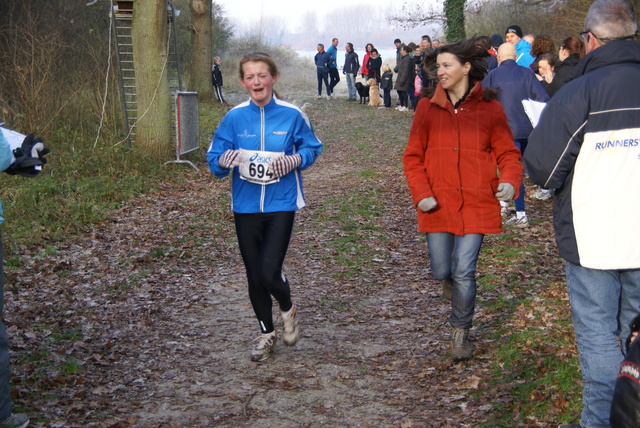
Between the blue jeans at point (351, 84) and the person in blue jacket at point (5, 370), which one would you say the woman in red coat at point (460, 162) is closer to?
the person in blue jacket at point (5, 370)

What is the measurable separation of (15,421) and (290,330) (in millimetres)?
2119

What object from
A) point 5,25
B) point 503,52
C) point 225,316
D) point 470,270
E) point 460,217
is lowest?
point 225,316

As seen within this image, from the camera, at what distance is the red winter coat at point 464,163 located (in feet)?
16.5

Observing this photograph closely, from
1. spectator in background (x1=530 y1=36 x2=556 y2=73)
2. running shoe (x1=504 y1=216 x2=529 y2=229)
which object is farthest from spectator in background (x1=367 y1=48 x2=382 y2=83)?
running shoe (x1=504 y1=216 x2=529 y2=229)

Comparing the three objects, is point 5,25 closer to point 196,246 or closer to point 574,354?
point 196,246

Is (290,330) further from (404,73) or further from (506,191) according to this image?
(404,73)

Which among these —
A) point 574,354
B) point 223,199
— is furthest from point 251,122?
point 223,199

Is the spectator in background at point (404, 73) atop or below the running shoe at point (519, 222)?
atop

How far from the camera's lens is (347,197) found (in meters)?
12.3

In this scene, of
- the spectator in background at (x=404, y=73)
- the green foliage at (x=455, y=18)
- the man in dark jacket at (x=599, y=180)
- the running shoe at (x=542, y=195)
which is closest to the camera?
the man in dark jacket at (x=599, y=180)

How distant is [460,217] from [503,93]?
4872mm

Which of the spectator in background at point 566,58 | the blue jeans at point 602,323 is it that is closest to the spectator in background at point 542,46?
the spectator in background at point 566,58

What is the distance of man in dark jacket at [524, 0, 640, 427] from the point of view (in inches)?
139

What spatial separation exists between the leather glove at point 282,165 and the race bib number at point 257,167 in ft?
0.19
